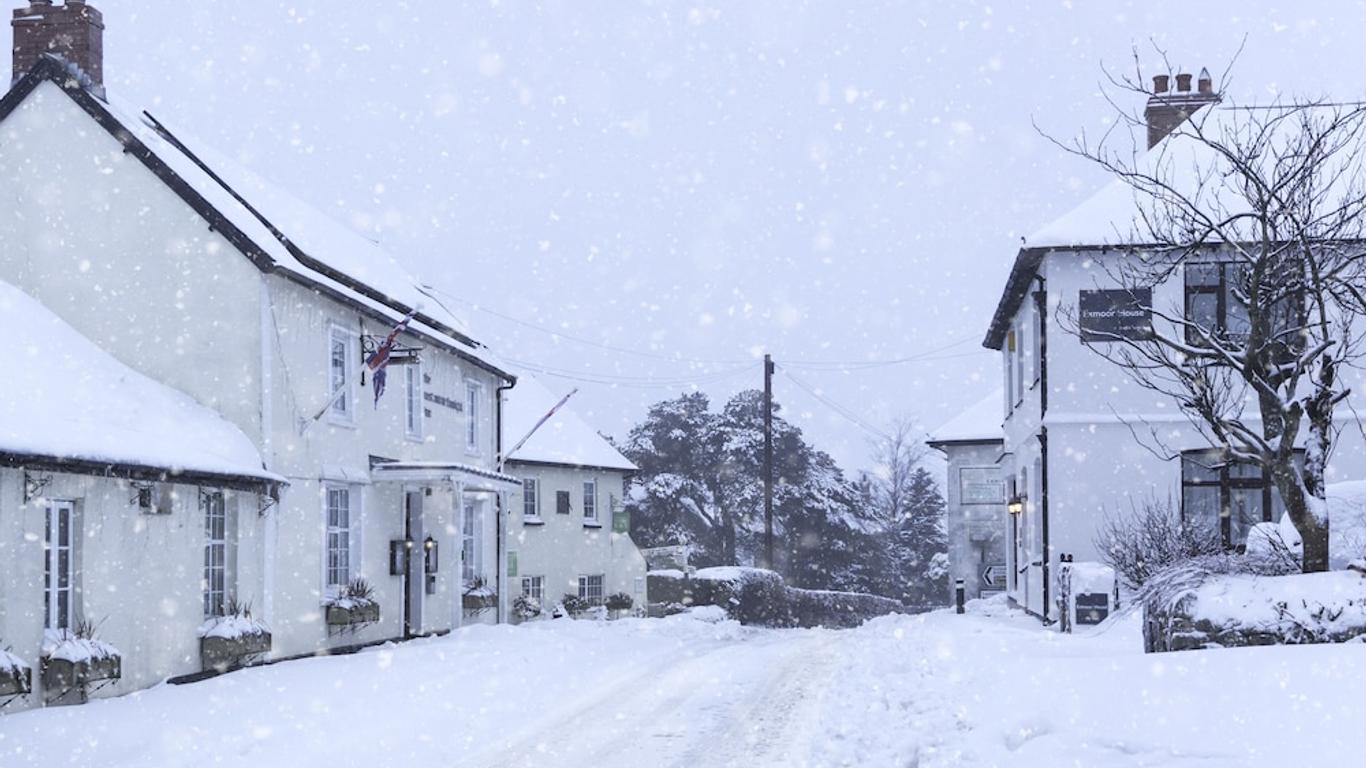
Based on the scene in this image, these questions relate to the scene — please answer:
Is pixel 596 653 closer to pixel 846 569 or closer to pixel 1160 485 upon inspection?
pixel 1160 485

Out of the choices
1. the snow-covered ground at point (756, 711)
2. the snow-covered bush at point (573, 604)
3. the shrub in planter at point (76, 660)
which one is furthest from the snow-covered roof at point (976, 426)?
the shrub in planter at point (76, 660)

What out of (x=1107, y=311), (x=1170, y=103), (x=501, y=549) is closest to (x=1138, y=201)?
(x=1107, y=311)

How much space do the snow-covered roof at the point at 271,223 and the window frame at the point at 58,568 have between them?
16.3 feet

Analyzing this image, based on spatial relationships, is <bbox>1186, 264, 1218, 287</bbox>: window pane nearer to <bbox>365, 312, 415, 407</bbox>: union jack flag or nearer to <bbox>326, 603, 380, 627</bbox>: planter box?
<bbox>365, 312, 415, 407</bbox>: union jack flag

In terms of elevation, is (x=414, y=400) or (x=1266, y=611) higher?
(x=414, y=400)

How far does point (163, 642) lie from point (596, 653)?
20.3 ft

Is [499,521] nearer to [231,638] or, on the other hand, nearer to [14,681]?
[231,638]

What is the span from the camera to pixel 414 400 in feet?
87.1

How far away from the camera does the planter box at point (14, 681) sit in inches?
547

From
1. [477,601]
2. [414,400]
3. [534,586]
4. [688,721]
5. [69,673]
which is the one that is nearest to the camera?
[688,721]

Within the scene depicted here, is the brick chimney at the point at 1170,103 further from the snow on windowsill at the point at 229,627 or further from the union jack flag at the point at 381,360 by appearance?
the snow on windowsill at the point at 229,627

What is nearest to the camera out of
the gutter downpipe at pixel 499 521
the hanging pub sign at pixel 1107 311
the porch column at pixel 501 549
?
the hanging pub sign at pixel 1107 311

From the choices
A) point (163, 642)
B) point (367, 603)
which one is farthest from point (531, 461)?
point (163, 642)

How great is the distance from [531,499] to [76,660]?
84.1ft
